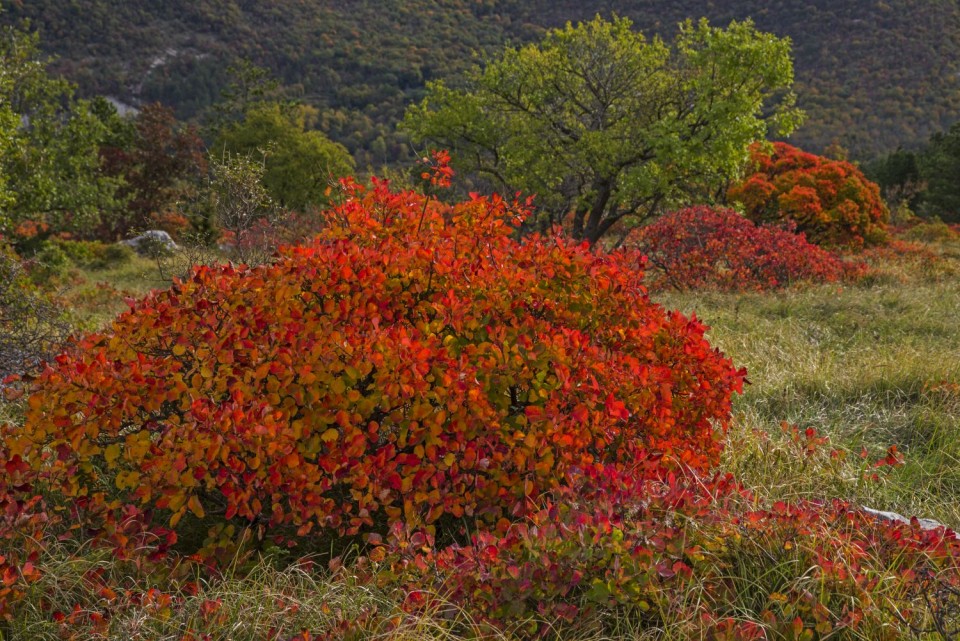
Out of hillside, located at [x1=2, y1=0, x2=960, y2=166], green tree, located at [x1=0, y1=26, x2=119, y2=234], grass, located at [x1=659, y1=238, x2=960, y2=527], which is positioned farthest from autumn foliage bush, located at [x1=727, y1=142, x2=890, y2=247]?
hillside, located at [x1=2, y1=0, x2=960, y2=166]

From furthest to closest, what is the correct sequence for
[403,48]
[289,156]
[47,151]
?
[403,48] < [289,156] < [47,151]

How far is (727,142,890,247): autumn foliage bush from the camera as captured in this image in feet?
51.5

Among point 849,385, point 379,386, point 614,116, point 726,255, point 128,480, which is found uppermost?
point 379,386

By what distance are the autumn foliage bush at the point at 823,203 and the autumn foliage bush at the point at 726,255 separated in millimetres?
5141

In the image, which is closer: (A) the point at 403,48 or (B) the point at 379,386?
(B) the point at 379,386

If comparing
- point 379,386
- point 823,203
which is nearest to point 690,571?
point 379,386

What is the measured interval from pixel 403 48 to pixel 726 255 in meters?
59.6

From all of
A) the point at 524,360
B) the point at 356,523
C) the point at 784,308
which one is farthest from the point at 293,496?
the point at 784,308

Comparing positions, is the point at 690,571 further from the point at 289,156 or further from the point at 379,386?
the point at 289,156

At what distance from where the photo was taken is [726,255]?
412 inches

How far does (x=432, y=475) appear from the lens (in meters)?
2.98

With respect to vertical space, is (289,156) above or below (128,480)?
below

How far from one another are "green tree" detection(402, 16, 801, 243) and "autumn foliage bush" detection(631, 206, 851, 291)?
2.51 metres

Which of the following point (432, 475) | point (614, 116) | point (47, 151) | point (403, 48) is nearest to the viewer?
point (432, 475)
